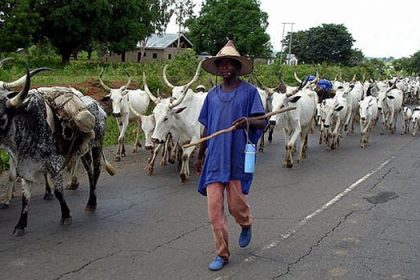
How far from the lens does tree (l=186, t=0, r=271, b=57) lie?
187 feet

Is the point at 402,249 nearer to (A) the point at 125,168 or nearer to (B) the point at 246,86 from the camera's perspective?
(B) the point at 246,86

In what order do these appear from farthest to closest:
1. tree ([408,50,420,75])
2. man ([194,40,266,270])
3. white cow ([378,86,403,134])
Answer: tree ([408,50,420,75]) < white cow ([378,86,403,134]) < man ([194,40,266,270])

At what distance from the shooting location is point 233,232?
6699 mm

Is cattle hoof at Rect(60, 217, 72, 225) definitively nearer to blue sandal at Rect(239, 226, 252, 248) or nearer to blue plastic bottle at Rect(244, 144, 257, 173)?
blue sandal at Rect(239, 226, 252, 248)

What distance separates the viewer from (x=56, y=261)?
18.7 ft


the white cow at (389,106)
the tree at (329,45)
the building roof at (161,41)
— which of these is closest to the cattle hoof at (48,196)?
the white cow at (389,106)

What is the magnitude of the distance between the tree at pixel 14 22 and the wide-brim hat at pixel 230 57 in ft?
100

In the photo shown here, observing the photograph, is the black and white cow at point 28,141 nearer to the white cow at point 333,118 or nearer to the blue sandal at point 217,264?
the blue sandal at point 217,264

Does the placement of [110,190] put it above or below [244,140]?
below

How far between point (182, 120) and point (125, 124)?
9.31 feet

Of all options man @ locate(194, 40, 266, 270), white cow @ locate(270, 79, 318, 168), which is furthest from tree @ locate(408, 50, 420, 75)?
man @ locate(194, 40, 266, 270)

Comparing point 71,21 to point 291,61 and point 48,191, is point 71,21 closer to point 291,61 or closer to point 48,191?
point 291,61

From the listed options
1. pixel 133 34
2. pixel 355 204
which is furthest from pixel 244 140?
pixel 133 34

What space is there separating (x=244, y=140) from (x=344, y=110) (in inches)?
417
